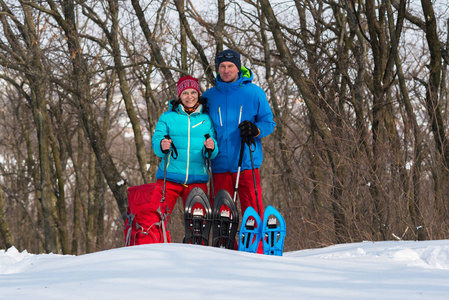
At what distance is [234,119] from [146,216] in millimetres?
1192

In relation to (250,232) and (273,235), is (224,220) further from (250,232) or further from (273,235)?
(273,235)

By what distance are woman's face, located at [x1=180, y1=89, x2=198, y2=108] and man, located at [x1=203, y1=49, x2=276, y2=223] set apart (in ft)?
0.62

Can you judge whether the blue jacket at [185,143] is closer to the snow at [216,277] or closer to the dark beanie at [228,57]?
the dark beanie at [228,57]

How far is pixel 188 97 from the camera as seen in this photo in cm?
468

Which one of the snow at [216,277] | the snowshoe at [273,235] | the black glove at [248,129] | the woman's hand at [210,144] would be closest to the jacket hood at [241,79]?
the black glove at [248,129]

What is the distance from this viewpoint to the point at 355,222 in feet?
20.3

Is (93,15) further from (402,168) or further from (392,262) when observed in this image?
(392,262)

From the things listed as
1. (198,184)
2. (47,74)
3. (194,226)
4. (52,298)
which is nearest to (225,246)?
(194,226)

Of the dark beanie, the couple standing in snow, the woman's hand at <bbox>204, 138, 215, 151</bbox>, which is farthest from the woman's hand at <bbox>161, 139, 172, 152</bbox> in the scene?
the dark beanie

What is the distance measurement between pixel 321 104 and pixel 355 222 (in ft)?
6.63

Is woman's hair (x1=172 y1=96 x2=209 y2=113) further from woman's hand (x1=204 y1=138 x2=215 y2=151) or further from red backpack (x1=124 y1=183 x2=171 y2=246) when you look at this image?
red backpack (x1=124 y1=183 x2=171 y2=246)

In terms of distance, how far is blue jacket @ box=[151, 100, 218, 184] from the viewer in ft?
15.1

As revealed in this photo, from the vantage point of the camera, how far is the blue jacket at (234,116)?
4719mm

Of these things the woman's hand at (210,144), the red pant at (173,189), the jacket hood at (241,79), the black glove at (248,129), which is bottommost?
the red pant at (173,189)
